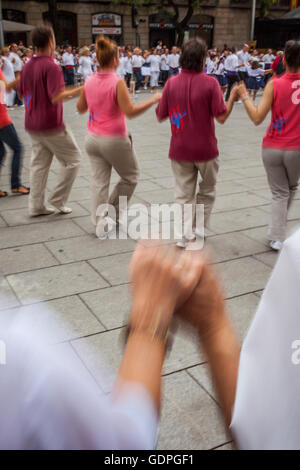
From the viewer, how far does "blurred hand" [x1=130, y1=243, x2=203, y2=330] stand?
2.71ft

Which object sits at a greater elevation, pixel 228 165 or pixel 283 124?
pixel 283 124

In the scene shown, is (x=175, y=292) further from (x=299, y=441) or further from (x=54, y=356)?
(x=299, y=441)

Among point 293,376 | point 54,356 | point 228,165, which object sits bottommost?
point 228,165

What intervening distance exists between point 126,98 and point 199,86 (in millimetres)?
641

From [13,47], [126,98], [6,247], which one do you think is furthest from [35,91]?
[13,47]

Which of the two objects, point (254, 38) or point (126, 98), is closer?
point (126, 98)

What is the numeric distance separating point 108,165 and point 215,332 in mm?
3700

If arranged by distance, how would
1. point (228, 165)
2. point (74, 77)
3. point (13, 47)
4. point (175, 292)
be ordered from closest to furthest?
point (175, 292) → point (228, 165) → point (13, 47) → point (74, 77)

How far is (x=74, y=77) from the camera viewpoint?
21047 mm

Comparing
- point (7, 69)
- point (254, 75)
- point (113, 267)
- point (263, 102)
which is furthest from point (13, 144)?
point (254, 75)

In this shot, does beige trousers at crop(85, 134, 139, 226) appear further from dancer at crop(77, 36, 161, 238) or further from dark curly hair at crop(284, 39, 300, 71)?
dark curly hair at crop(284, 39, 300, 71)

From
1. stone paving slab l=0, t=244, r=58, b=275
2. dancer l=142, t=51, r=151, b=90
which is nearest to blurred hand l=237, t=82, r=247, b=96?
stone paving slab l=0, t=244, r=58, b=275

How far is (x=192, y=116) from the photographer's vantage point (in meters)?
3.96

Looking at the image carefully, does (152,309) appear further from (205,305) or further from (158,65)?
(158,65)
